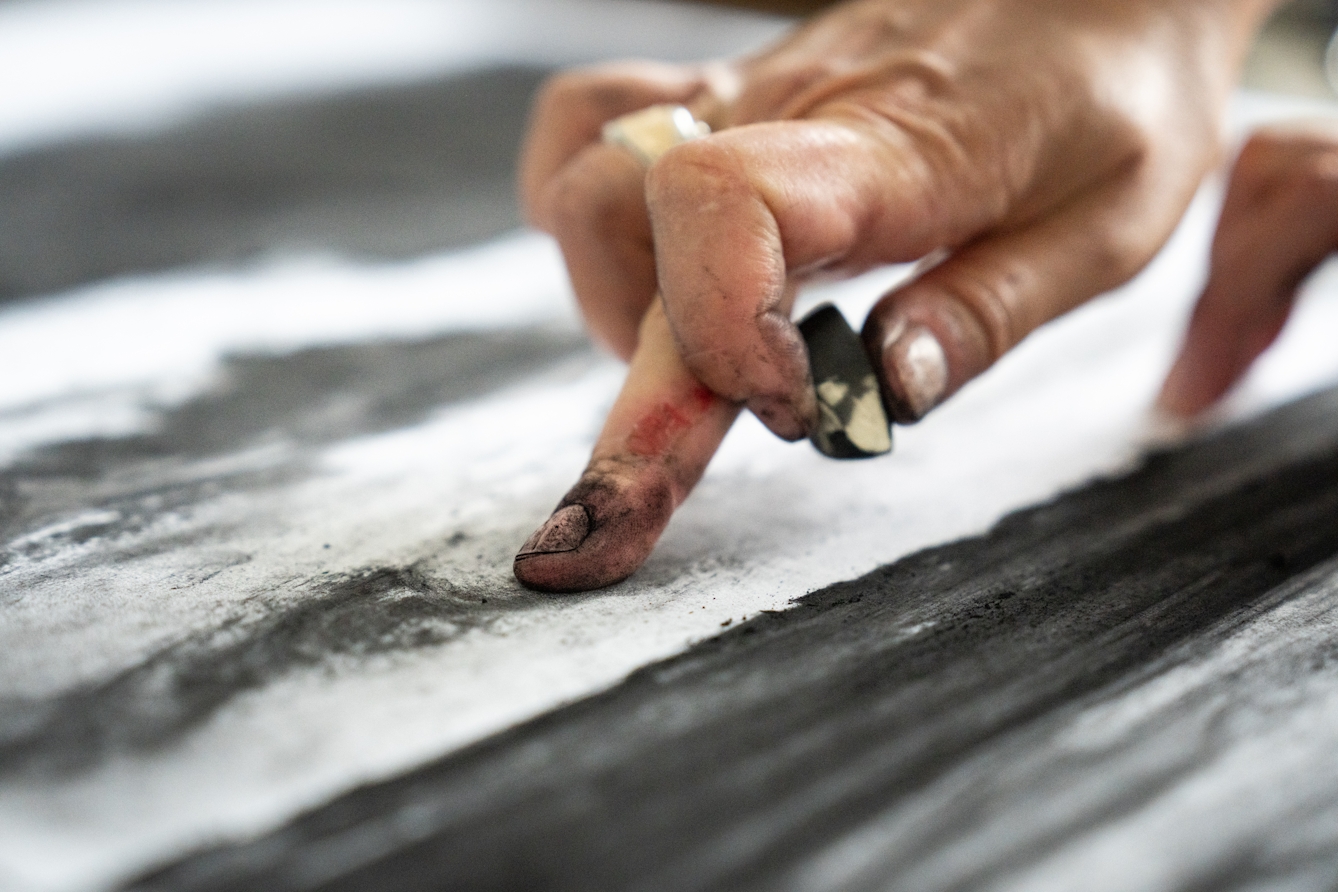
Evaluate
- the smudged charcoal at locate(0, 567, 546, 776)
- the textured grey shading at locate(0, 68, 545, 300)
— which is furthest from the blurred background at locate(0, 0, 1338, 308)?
the smudged charcoal at locate(0, 567, 546, 776)

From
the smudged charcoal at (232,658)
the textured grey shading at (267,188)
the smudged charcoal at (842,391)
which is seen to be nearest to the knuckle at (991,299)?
the smudged charcoal at (842,391)

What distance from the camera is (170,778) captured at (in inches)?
15.9

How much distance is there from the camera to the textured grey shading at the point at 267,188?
129cm

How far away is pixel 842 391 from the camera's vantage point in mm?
577

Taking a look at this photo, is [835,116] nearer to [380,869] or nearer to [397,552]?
[397,552]

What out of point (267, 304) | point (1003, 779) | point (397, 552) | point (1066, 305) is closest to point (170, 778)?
point (397, 552)

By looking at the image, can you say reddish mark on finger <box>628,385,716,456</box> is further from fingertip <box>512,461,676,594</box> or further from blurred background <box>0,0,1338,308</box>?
blurred background <box>0,0,1338,308</box>

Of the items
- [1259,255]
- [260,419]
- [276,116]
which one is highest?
[276,116]

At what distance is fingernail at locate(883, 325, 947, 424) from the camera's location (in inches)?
23.4

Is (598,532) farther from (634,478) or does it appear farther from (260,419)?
(260,419)

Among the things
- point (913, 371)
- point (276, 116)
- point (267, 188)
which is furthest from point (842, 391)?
point (276, 116)

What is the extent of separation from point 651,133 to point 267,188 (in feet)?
→ 3.10

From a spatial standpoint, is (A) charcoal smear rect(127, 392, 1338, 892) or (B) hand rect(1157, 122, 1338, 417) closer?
(A) charcoal smear rect(127, 392, 1338, 892)

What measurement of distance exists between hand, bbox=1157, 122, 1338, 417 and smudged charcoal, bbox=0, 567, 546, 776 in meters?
0.66
